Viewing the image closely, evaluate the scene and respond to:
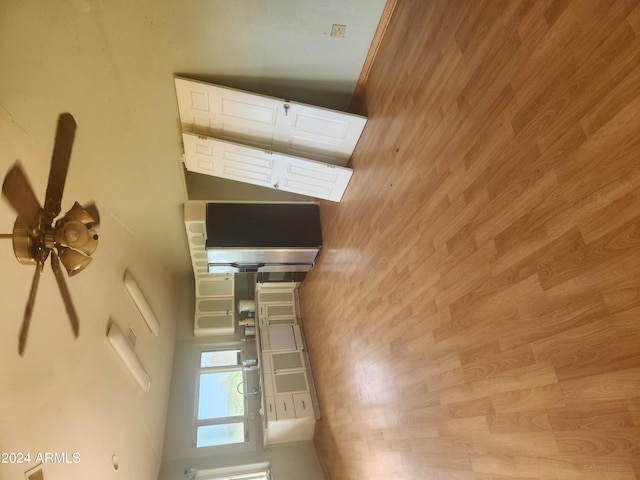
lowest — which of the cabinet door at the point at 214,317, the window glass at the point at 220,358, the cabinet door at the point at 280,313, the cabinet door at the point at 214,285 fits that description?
the window glass at the point at 220,358

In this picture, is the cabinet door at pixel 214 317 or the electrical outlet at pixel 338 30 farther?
the cabinet door at pixel 214 317

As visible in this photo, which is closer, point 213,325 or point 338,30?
point 338,30

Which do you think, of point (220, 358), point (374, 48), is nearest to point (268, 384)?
point (220, 358)

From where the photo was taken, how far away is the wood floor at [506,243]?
115 cm

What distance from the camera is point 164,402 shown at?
A: 431 centimetres

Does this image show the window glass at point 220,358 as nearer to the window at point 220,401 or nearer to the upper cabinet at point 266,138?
the window at point 220,401

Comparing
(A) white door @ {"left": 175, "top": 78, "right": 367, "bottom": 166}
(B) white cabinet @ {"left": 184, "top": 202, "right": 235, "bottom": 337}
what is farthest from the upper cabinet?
(B) white cabinet @ {"left": 184, "top": 202, "right": 235, "bottom": 337}

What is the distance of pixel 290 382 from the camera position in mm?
4391

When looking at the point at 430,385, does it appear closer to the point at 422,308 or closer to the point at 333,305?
the point at 422,308

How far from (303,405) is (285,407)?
215mm

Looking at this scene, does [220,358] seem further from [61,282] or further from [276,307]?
[61,282]

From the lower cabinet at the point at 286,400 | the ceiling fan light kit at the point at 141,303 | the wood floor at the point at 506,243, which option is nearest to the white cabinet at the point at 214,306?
the lower cabinet at the point at 286,400

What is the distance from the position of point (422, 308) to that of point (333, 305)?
5.86 feet

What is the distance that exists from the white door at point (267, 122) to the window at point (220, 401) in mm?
3421
